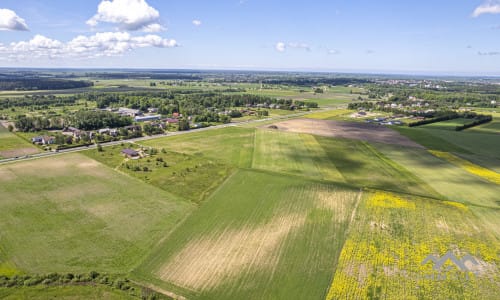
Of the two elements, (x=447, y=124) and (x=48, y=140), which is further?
(x=447, y=124)

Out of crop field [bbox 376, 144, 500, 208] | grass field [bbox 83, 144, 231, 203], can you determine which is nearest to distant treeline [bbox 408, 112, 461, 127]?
crop field [bbox 376, 144, 500, 208]

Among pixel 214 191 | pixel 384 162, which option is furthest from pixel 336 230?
pixel 384 162

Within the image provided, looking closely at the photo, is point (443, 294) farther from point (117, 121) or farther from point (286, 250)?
point (117, 121)

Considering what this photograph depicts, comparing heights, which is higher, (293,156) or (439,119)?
(439,119)

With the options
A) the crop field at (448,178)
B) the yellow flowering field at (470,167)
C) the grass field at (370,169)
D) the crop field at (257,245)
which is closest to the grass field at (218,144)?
the crop field at (257,245)

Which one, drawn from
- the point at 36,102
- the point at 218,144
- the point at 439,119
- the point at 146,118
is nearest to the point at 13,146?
the point at 146,118

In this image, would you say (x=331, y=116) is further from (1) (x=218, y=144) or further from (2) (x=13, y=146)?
(2) (x=13, y=146)

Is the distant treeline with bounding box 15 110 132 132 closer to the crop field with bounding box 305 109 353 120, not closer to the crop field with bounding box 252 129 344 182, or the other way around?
the crop field with bounding box 252 129 344 182
